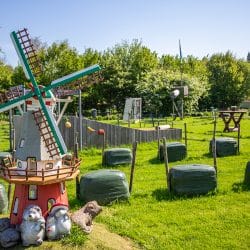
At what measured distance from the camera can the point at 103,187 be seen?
13.5m

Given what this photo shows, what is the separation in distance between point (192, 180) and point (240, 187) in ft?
6.33

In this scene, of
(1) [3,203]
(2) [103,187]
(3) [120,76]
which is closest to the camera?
(1) [3,203]

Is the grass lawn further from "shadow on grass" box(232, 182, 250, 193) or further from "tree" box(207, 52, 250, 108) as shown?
"tree" box(207, 52, 250, 108)

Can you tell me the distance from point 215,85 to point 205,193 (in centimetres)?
5293

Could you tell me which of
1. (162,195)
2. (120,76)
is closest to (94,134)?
(162,195)

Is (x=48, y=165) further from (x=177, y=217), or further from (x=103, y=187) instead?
(x=177, y=217)

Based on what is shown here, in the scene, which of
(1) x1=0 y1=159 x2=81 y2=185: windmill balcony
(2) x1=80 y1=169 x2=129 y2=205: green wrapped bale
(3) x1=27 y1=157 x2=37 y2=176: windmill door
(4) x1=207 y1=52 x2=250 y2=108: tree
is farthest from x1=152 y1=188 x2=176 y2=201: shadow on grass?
(4) x1=207 y1=52 x2=250 y2=108: tree

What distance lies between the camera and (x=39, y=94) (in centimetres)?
1066

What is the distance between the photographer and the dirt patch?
33.4 ft

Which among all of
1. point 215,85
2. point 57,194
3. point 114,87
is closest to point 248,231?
point 57,194

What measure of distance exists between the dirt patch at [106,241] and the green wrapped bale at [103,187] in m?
2.11

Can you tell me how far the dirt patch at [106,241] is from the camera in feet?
33.4

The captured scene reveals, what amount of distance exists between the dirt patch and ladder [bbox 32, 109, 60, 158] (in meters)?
2.13

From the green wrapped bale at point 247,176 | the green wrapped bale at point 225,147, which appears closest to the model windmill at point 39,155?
the green wrapped bale at point 247,176
